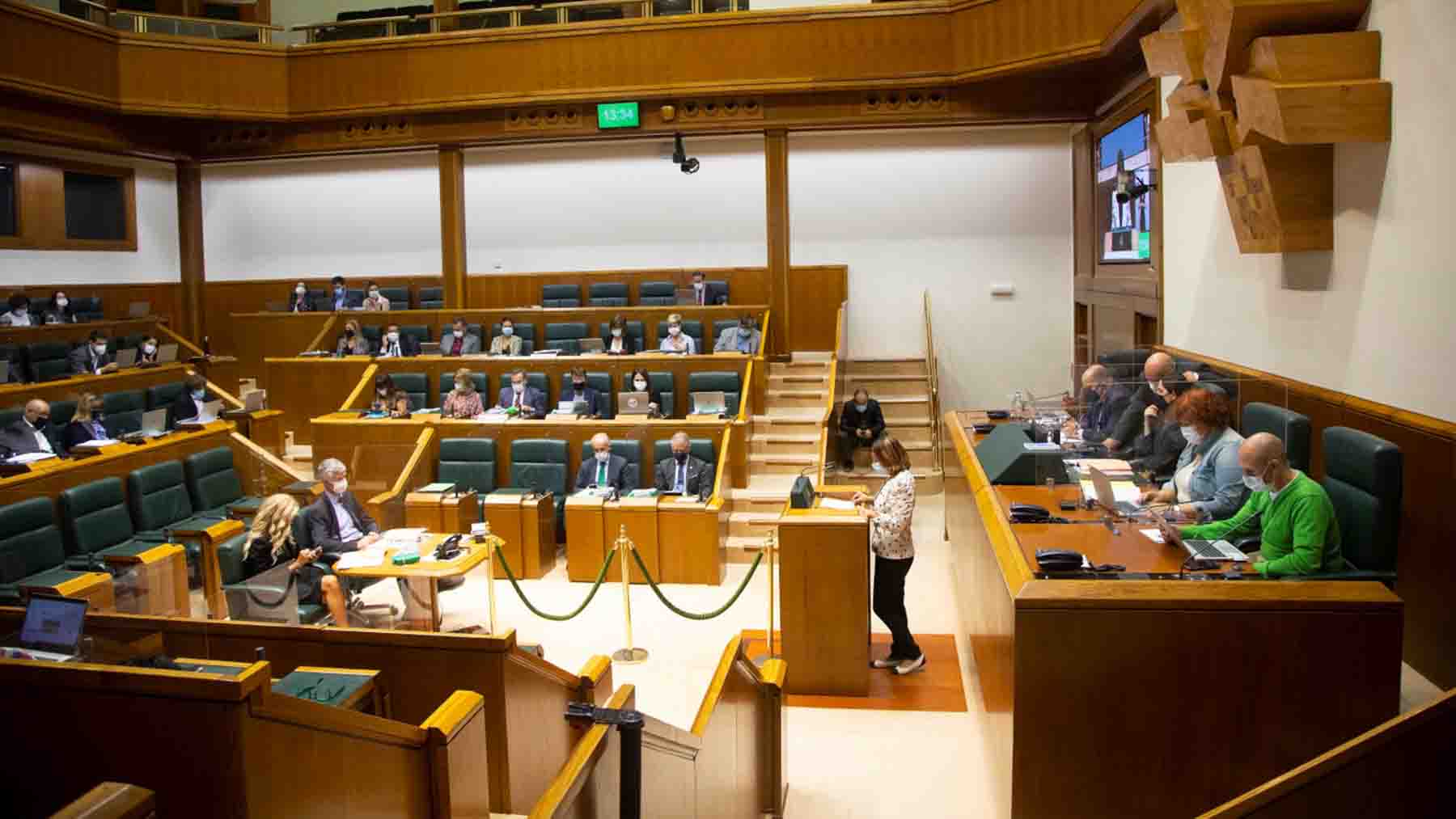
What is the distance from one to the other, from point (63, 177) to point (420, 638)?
12456 millimetres

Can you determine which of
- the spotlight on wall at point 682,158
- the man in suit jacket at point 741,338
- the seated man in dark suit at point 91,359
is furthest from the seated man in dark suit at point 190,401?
the spotlight on wall at point 682,158

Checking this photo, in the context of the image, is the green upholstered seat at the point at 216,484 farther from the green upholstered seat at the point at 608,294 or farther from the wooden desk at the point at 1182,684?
the wooden desk at the point at 1182,684

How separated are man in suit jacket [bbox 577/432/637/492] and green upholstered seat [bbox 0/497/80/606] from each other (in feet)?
11.6

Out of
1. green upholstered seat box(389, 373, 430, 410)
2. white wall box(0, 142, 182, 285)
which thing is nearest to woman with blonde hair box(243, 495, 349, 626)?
green upholstered seat box(389, 373, 430, 410)

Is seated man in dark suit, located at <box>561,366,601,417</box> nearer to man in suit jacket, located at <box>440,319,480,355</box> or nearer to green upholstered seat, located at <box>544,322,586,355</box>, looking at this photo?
green upholstered seat, located at <box>544,322,586,355</box>

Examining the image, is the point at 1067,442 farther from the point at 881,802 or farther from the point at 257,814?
the point at 257,814

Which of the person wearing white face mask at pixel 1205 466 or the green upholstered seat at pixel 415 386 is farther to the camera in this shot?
the green upholstered seat at pixel 415 386

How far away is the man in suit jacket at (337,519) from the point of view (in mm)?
6832

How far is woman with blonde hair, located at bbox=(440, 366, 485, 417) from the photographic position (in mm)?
10016

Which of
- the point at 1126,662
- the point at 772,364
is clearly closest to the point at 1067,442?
the point at 1126,662

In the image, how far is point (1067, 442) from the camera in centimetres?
677

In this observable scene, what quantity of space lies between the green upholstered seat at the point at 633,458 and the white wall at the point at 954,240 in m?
4.83

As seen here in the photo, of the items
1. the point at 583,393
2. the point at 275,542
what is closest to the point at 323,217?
the point at 583,393

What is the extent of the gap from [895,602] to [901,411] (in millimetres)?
6292
